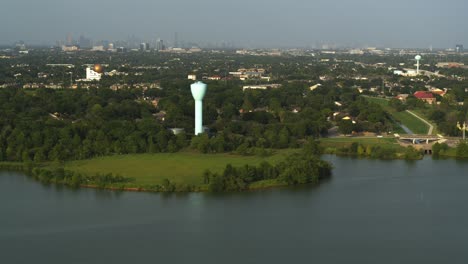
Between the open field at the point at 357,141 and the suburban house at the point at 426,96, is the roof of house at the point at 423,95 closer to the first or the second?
the suburban house at the point at 426,96

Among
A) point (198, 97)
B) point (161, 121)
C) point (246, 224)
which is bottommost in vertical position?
point (246, 224)

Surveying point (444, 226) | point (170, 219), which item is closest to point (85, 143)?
point (170, 219)

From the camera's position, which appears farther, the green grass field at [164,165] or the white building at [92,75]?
the white building at [92,75]

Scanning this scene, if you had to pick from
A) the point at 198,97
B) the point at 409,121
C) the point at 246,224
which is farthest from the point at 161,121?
the point at 246,224

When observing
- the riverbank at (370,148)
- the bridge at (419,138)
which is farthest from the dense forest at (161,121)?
the bridge at (419,138)

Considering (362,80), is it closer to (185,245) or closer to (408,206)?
(408,206)

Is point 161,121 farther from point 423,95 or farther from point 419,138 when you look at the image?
point 423,95

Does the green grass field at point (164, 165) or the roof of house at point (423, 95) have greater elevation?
the roof of house at point (423, 95)
